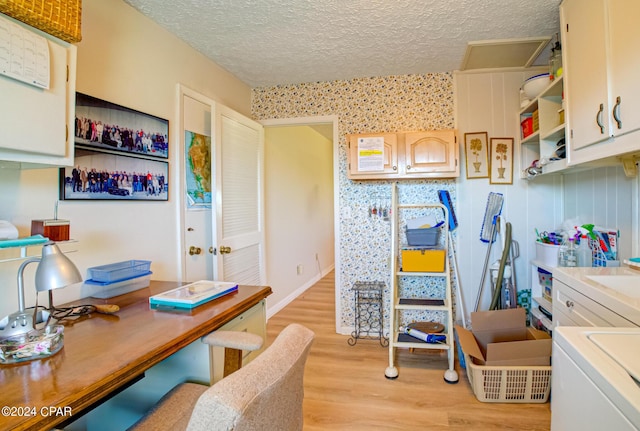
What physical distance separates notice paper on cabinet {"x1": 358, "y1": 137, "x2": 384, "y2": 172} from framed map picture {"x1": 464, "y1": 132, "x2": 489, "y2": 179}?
732mm

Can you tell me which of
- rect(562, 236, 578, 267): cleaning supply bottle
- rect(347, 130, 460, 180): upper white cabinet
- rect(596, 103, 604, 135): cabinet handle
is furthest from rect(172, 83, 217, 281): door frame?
rect(562, 236, 578, 267): cleaning supply bottle

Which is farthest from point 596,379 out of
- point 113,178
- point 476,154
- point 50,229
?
point 476,154

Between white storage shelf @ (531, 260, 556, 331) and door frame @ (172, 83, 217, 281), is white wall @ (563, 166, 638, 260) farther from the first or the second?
door frame @ (172, 83, 217, 281)

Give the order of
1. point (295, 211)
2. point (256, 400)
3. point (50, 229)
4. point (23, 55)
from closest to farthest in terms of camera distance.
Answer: point (256, 400) → point (23, 55) → point (50, 229) → point (295, 211)

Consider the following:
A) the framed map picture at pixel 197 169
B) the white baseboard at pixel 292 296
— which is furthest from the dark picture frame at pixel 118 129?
the white baseboard at pixel 292 296

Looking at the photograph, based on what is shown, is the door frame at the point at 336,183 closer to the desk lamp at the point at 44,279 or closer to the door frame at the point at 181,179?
the door frame at the point at 181,179

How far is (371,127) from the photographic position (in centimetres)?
292

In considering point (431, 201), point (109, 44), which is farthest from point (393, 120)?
point (109, 44)

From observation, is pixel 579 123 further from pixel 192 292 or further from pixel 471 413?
pixel 192 292

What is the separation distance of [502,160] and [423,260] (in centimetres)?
108

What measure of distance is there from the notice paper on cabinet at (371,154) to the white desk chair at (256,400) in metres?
1.95

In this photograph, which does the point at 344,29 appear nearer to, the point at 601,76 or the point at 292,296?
the point at 601,76

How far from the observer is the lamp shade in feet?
3.05

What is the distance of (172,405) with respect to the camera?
1105mm
